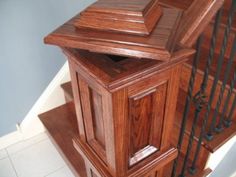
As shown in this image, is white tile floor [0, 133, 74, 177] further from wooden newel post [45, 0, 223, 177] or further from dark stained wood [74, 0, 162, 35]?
dark stained wood [74, 0, 162, 35]

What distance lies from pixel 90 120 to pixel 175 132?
2.09ft

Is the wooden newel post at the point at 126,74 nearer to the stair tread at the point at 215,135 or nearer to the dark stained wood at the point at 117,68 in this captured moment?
the dark stained wood at the point at 117,68

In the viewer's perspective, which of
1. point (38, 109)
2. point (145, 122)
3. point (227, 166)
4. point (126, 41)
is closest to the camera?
point (126, 41)

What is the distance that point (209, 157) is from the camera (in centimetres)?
115

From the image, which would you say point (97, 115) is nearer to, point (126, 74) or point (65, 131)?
point (126, 74)

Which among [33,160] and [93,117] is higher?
[93,117]

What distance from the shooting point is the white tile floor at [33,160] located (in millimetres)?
1661

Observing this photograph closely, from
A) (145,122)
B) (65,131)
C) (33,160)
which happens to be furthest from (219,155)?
(33,160)

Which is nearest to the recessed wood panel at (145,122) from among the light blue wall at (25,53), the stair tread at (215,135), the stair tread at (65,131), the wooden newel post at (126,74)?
the wooden newel post at (126,74)

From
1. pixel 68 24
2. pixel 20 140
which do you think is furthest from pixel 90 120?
pixel 20 140

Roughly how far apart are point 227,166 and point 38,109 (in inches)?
55.8

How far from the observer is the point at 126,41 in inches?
20.5

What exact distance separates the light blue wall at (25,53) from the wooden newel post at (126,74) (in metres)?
0.98

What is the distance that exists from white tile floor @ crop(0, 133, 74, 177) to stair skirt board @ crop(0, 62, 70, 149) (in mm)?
54
